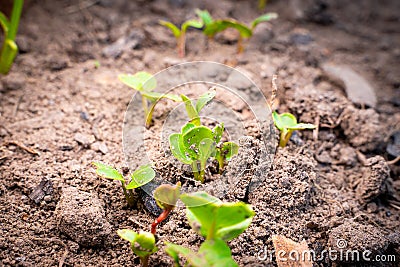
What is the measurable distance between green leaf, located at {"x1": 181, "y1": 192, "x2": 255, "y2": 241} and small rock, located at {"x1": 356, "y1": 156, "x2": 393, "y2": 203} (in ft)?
1.88

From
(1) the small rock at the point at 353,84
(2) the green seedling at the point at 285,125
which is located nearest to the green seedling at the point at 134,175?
(2) the green seedling at the point at 285,125

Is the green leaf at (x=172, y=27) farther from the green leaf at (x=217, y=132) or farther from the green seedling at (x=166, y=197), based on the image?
the green seedling at (x=166, y=197)

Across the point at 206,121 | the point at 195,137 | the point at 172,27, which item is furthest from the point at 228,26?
the point at 195,137

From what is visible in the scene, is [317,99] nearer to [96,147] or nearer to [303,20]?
[303,20]

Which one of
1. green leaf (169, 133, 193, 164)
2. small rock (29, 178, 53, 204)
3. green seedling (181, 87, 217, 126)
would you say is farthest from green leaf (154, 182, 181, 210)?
small rock (29, 178, 53, 204)

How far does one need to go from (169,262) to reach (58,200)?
0.40 metres

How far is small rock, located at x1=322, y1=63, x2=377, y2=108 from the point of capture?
63.0 inches

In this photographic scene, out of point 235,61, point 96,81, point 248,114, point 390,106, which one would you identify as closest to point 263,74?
point 235,61

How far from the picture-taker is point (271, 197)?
1.21 meters

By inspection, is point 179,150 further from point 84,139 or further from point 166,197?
point 84,139

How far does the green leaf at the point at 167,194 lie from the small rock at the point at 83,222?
0.65 ft

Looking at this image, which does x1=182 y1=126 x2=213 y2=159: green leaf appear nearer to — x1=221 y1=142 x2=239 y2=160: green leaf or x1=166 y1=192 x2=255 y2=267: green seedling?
x1=221 y1=142 x2=239 y2=160: green leaf

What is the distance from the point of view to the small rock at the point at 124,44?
1.76 metres

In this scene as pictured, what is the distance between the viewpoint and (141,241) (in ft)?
3.25
